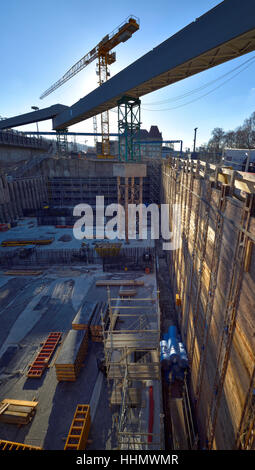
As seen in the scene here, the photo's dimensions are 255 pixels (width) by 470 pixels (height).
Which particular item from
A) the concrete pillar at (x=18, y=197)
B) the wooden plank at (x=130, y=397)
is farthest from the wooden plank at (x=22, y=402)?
the concrete pillar at (x=18, y=197)

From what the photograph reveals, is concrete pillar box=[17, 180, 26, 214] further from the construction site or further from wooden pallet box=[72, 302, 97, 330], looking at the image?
wooden pallet box=[72, 302, 97, 330]

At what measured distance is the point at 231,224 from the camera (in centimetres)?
576

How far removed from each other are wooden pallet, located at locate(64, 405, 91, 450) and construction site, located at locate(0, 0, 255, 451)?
4cm

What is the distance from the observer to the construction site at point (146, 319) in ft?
18.3

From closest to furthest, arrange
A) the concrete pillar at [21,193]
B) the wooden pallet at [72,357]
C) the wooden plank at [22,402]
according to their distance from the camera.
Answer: the wooden plank at [22,402]
the wooden pallet at [72,357]
the concrete pillar at [21,193]

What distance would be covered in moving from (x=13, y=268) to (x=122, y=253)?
1093 centimetres

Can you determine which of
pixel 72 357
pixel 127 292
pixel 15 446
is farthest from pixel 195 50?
pixel 15 446

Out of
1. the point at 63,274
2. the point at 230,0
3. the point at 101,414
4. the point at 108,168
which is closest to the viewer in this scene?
the point at 101,414

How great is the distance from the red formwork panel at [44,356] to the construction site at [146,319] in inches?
2.4

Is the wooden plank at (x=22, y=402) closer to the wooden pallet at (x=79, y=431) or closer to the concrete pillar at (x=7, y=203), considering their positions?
the wooden pallet at (x=79, y=431)

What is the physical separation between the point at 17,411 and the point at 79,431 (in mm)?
2802

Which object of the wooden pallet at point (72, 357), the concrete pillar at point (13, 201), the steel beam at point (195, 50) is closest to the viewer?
the wooden pallet at point (72, 357)

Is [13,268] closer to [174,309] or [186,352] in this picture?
[174,309]
